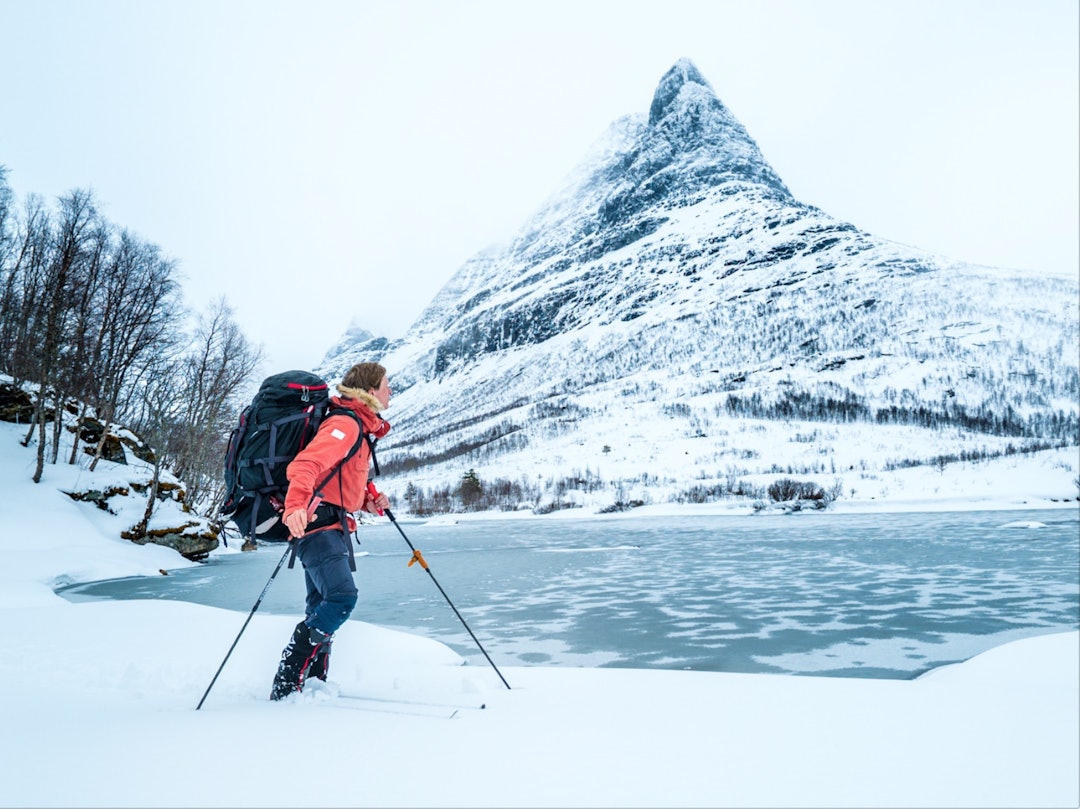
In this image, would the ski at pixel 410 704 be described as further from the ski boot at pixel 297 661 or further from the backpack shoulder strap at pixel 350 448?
the backpack shoulder strap at pixel 350 448

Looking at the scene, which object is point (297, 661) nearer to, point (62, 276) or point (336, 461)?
point (336, 461)

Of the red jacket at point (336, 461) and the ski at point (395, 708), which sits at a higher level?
the red jacket at point (336, 461)

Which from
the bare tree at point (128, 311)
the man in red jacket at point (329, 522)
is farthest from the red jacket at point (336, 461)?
the bare tree at point (128, 311)

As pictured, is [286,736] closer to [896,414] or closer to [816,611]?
[816,611]

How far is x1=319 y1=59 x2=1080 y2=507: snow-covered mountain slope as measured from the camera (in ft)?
182

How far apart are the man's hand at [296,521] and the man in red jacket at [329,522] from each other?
0.09 meters

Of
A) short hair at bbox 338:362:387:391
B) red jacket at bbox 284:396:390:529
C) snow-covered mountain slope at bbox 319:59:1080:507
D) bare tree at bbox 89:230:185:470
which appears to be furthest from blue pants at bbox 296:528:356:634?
snow-covered mountain slope at bbox 319:59:1080:507

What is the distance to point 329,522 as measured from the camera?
406 cm

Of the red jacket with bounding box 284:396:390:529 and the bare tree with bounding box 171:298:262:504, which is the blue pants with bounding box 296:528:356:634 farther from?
the bare tree with bounding box 171:298:262:504

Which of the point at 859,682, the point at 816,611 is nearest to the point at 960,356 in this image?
the point at 816,611

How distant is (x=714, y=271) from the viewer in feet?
408

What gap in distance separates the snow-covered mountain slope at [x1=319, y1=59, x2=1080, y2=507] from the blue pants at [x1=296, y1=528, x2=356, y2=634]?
123 feet

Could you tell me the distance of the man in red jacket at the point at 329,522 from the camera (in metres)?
3.82

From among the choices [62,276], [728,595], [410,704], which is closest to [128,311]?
[62,276]
